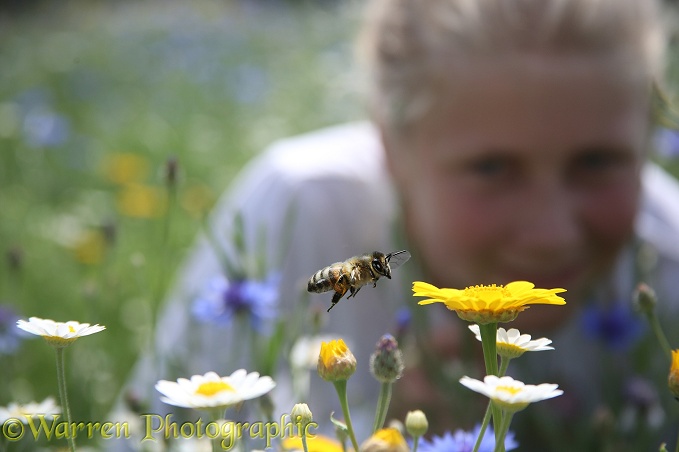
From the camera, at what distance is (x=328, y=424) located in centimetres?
92

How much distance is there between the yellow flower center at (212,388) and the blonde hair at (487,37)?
0.59 meters

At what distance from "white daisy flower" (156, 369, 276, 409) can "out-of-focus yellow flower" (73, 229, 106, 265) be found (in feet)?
2.75

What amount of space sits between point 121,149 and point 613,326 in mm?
1456

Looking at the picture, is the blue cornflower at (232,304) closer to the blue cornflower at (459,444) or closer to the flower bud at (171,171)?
the flower bud at (171,171)

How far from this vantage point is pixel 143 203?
4.91ft

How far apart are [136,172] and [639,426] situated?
52.2 inches

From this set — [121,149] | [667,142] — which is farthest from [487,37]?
[121,149]

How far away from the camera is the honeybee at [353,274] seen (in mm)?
430

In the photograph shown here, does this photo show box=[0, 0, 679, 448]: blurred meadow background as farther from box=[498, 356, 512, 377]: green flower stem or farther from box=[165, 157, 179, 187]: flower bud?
box=[498, 356, 512, 377]: green flower stem

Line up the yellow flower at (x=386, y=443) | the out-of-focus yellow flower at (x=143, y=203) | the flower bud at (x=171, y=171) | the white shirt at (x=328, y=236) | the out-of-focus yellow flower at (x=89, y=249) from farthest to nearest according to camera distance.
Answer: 1. the out-of-focus yellow flower at (x=143, y=203)
2. the out-of-focus yellow flower at (x=89, y=249)
3. the white shirt at (x=328, y=236)
4. the flower bud at (x=171, y=171)
5. the yellow flower at (x=386, y=443)

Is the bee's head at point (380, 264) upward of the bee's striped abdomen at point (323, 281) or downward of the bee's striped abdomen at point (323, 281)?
upward

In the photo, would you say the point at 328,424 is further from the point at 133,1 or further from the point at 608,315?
the point at 133,1

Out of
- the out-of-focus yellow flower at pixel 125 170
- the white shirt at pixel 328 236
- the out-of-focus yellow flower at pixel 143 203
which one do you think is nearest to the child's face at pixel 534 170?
the white shirt at pixel 328 236

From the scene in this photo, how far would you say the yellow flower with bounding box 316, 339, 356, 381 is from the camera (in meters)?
0.29
